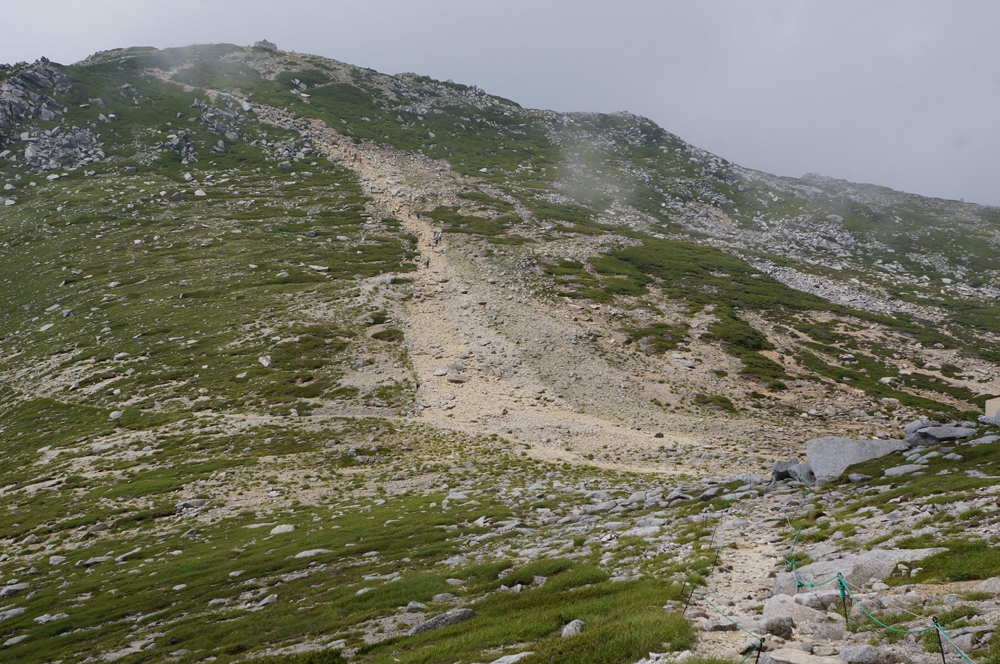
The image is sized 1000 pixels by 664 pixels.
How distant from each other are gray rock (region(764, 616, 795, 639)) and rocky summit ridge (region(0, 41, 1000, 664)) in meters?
Result: 0.31

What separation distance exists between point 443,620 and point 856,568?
453 inches

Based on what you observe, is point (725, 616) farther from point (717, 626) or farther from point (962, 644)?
point (962, 644)

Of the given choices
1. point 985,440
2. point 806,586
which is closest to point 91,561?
point 806,586

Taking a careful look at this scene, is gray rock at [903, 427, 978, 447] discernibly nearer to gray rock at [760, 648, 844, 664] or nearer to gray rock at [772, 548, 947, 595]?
gray rock at [772, 548, 947, 595]

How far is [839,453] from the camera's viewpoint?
2247 cm

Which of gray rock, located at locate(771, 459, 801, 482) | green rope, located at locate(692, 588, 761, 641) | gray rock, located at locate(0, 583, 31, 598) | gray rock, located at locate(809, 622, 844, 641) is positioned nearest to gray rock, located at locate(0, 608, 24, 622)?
gray rock, located at locate(0, 583, 31, 598)

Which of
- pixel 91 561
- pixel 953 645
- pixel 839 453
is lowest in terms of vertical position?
pixel 91 561

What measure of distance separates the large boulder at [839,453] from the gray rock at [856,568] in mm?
10978

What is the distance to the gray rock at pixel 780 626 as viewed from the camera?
29.9ft

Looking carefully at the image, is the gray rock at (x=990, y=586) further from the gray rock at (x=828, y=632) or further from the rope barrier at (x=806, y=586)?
the gray rock at (x=828, y=632)

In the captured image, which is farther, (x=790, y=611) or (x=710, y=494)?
(x=710, y=494)

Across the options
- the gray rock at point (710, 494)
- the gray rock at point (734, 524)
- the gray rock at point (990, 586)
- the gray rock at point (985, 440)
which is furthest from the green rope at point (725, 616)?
A: the gray rock at point (985, 440)

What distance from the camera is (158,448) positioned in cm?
3366

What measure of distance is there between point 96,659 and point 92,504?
1721 centimetres
